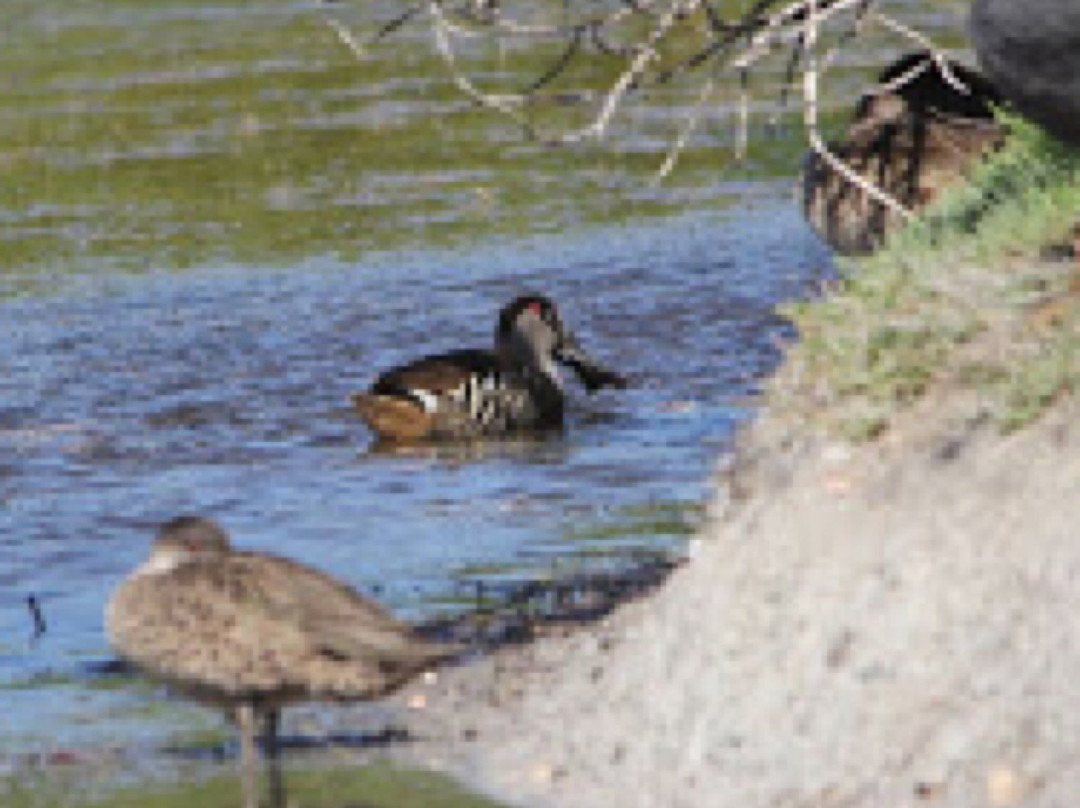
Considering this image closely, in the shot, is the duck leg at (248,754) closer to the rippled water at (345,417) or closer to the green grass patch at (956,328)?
the rippled water at (345,417)

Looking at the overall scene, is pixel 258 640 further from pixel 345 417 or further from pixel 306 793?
pixel 345 417

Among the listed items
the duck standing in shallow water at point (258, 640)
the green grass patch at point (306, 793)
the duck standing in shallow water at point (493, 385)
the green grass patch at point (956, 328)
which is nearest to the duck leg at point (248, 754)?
the duck standing in shallow water at point (258, 640)

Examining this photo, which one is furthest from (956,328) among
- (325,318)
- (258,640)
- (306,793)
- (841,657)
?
(325,318)

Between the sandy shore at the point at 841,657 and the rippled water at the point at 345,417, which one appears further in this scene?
the rippled water at the point at 345,417

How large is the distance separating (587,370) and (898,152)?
303cm

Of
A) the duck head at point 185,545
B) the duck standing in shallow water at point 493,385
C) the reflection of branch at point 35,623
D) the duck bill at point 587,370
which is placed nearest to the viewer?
the duck head at point 185,545

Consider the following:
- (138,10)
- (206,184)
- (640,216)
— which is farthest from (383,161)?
(138,10)

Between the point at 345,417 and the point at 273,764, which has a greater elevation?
the point at 273,764

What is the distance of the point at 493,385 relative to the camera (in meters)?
15.0

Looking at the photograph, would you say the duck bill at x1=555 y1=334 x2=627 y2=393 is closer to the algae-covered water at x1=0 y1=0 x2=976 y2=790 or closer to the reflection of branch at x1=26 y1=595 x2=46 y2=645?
the algae-covered water at x1=0 y1=0 x2=976 y2=790

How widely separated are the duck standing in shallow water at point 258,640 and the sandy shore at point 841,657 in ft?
1.75

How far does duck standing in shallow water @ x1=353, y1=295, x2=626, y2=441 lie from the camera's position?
14.7m

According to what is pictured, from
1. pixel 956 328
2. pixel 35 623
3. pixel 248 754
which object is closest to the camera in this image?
pixel 248 754

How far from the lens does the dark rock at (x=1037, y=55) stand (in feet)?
27.7
